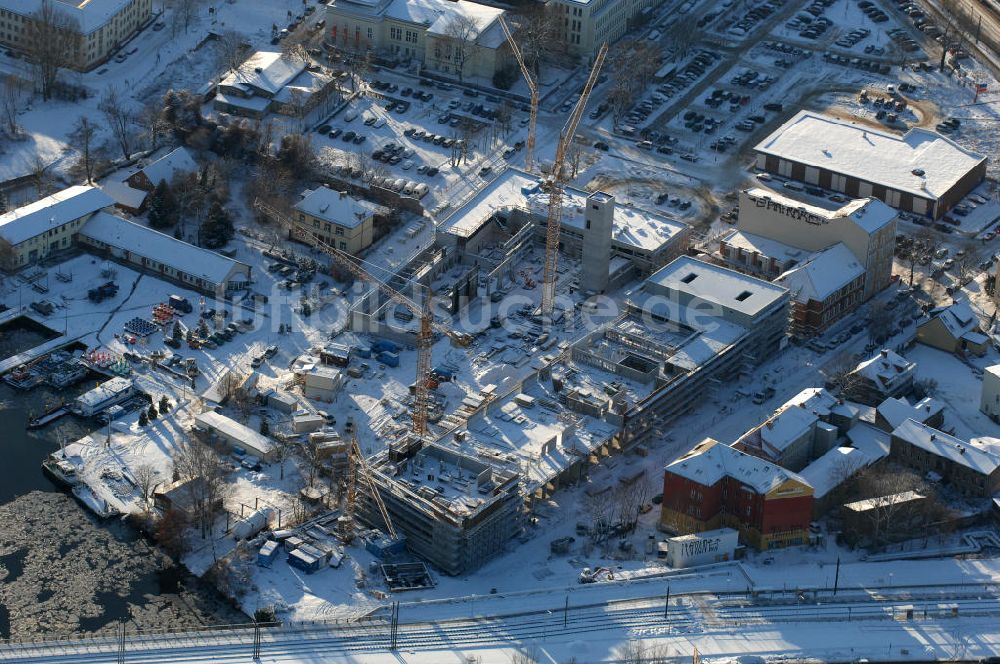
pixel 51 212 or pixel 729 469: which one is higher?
pixel 729 469

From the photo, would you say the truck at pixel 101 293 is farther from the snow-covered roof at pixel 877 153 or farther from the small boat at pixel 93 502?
the snow-covered roof at pixel 877 153

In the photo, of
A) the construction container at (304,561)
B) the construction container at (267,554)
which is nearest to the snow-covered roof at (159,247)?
the construction container at (267,554)

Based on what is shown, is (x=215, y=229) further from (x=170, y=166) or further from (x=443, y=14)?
(x=443, y=14)

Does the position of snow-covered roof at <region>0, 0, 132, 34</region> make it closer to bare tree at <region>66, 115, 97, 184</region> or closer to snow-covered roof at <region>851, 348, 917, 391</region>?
bare tree at <region>66, 115, 97, 184</region>

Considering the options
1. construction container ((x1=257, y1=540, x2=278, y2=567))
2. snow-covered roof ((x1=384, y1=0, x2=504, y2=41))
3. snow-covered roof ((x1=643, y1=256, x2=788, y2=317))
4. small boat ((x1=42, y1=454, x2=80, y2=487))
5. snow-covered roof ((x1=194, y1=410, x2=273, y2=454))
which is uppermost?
snow-covered roof ((x1=643, y1=256, x2=788, y2=317))

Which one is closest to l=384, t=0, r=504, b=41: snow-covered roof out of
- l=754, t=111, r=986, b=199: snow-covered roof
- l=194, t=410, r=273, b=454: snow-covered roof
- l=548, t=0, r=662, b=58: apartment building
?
l=548, t=0, r=662, b=58: apartment building

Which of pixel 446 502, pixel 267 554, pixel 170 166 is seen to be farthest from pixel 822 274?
pixel 170 166
